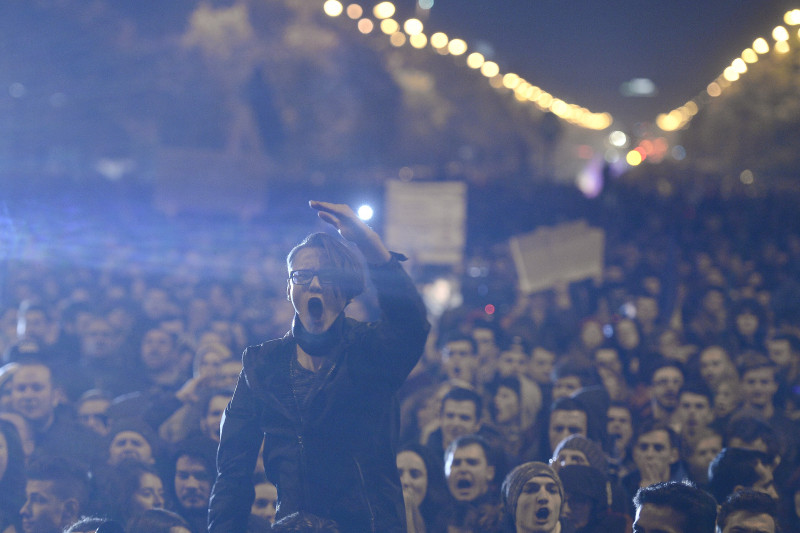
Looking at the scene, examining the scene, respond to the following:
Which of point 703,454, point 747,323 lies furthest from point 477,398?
point 747,323

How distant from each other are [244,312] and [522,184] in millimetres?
8326

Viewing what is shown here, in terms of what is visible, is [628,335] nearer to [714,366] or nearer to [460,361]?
[714,366]

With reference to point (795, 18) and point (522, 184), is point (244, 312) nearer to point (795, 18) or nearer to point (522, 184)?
point (522, 184)

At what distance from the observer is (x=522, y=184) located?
58.2ft

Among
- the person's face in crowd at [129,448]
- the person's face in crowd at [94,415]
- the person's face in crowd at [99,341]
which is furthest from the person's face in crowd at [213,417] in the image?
the person's face in crowd at [99,341]

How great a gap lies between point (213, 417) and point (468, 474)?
1.84 metres

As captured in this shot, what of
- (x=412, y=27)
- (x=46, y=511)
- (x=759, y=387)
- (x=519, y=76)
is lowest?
(x=46, y=511)

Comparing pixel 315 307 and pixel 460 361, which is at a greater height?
pixel 460 361

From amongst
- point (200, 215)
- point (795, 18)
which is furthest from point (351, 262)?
point (795, 18)

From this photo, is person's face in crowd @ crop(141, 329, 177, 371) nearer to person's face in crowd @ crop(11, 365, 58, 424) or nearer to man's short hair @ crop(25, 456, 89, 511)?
person's face in crowd @ crop(11, 365, 58, 424)

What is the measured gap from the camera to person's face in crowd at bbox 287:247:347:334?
330 cm

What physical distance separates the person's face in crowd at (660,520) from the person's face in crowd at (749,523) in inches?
18.5

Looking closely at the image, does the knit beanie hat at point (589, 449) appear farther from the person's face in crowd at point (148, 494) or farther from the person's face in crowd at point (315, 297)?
the person's face in crowd at point (148, 494)

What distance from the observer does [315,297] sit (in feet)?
10.8
